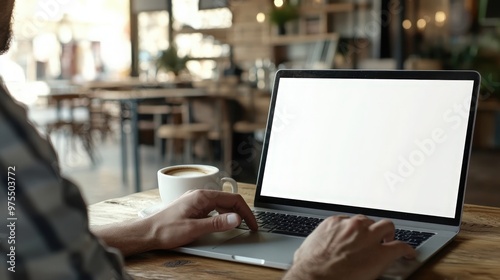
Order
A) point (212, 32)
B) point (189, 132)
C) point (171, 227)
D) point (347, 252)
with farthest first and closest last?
point (212, 32) → point (189, 132) → point (171, 227) → point (347, 252)

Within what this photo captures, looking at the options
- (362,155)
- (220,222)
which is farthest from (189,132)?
(220,222)

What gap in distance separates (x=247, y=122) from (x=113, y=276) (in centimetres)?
565

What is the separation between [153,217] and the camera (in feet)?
3.24

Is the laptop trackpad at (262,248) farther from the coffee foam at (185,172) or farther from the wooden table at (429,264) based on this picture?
the coffee foam at (185,172)

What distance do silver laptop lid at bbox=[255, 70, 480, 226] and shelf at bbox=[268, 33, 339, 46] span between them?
774 cm

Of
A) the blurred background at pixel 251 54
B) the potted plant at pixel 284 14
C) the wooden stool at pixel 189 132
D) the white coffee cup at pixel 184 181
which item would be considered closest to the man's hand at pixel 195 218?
the white coffee cup at pixel 184 181

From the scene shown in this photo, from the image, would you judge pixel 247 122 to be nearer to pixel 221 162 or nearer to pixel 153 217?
pixel 221 162

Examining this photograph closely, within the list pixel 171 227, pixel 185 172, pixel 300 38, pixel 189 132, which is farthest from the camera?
pixel 300 38

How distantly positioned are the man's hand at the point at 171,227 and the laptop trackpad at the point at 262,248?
0.03 meters

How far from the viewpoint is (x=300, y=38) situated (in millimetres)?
9070

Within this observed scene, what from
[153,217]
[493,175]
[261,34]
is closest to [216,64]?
[261,34]

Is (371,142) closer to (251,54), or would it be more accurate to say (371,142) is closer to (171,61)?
(171,61)

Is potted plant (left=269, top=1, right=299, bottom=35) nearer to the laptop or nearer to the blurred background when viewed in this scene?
the blurred background

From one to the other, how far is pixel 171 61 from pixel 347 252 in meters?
8.55
